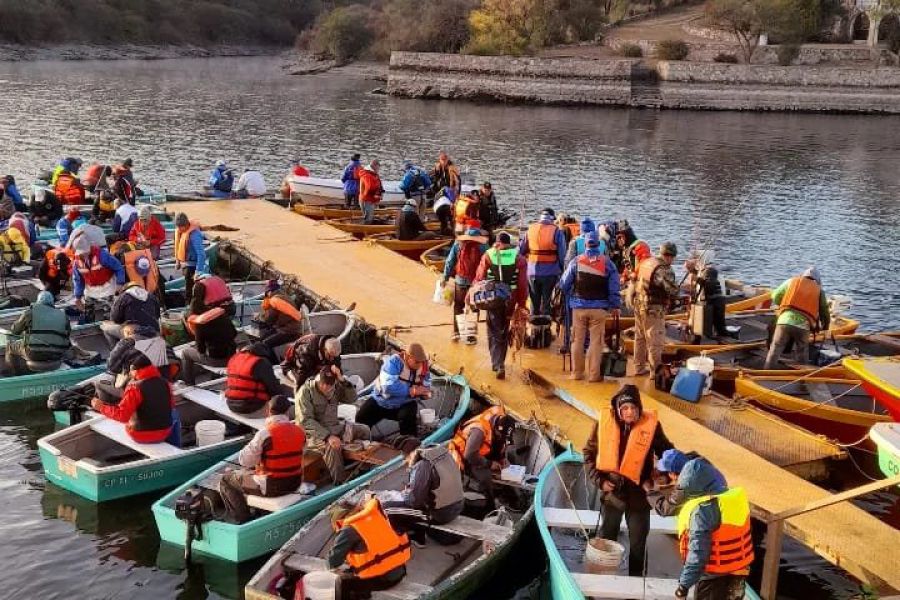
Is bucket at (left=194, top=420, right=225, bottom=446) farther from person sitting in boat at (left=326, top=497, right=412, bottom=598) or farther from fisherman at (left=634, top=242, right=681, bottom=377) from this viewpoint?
fisherman at (left=634, top=242, right=681, bottom=377)

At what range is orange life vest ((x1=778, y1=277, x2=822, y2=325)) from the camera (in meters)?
13.7

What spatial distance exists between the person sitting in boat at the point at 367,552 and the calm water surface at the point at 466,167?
6.71 feet

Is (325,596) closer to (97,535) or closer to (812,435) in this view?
(97,535)

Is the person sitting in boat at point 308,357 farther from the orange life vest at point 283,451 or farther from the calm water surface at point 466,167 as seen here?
the calm water surface at point 466,167

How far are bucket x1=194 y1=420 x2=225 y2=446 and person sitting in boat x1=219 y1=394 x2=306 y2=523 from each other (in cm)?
139

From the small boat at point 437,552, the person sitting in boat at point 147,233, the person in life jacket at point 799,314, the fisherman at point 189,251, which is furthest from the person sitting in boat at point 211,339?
the person in life jacket at point 799,314

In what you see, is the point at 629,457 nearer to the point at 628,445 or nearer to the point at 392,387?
the point at 628,445

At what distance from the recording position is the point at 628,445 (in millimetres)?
8547

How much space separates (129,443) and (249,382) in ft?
4.91

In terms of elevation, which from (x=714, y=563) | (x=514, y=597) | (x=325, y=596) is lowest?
(x=514, y=597)

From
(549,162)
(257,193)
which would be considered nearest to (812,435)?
(257,193)

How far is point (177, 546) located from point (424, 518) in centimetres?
279

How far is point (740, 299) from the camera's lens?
18547mm

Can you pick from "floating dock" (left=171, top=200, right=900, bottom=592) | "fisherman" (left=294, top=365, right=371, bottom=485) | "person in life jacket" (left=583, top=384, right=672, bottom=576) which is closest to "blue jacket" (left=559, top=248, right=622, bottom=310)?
"floating dock" (left=171, top=200, right=900, bottom=592)
